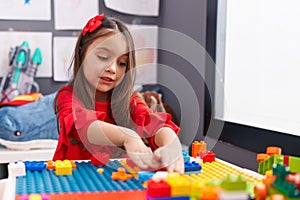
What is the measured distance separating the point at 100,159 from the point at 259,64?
1.98ft

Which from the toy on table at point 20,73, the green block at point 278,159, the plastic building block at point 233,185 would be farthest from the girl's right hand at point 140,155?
the toy on table at point 20,73

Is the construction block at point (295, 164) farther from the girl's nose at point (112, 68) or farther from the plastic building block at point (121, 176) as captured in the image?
the girl's nose at point (112, 68)

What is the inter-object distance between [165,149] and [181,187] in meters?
0.24

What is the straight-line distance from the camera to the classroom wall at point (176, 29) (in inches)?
61.9

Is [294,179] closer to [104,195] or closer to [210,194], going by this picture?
[210,194]

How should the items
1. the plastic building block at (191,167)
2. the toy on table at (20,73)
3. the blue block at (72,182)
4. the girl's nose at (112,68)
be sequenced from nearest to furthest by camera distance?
the blue block at (72,182), the plastic building block at (191,167), the girl's nose at (112,68), the toy on table at (20,73)

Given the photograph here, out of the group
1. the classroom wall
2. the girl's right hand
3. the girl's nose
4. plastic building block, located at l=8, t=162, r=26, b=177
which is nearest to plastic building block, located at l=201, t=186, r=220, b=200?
the girl's right hand

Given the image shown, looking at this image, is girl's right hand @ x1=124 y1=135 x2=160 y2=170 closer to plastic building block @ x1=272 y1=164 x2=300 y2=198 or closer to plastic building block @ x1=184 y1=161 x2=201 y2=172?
plastic building block @ x1=184 y1=161 x2=201 y2=172

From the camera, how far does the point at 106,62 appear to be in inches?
39.2

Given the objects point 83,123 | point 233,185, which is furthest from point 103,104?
point 233,185

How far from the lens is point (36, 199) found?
1.85 ft

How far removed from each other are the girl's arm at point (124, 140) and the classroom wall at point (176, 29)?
29.2 inches

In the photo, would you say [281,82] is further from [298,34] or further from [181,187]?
[181,187]

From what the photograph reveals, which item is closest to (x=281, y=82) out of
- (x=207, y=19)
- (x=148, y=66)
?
(x=207, y=19)
